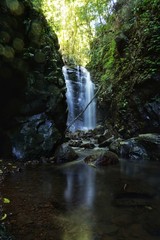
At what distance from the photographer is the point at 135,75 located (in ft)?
38.9

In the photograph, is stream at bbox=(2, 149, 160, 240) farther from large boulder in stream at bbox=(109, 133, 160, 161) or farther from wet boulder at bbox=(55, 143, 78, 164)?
large boulder in stream at bbox=(109, 133, 160, 161)

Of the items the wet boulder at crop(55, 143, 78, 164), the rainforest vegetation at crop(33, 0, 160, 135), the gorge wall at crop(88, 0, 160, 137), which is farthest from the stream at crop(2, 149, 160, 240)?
the rainforest vegetation at crop(33, 0, 160, 135)

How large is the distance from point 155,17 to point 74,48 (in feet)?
57.4

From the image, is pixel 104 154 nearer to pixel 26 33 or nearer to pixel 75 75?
pixel 26 33

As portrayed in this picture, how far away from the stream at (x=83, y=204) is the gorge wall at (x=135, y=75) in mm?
4229

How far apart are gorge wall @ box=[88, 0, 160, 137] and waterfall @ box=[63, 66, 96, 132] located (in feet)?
6.48

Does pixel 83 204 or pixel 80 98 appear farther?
pixel 80 98

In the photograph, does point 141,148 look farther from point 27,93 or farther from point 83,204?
point 83,204

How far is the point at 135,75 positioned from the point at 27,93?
214 inches

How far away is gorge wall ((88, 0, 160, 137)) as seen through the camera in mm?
10711

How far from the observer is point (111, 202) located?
183 inches

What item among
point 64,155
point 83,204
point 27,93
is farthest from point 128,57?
point 83,204

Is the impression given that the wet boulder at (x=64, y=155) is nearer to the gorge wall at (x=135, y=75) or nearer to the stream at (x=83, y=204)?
the stream at (x=83, y=204)

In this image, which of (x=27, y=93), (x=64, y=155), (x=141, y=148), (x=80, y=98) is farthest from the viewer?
(x=80, y=98)
